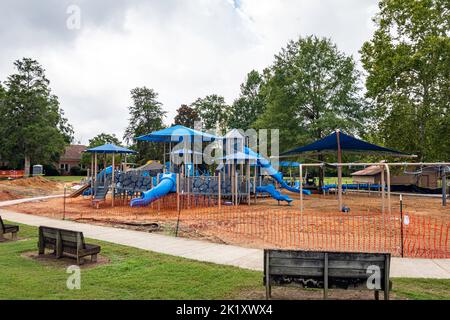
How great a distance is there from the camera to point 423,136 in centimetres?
2659

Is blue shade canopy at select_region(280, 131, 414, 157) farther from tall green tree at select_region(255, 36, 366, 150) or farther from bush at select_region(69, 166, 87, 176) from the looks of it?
bush at select_region(69, 166, 87, 176)

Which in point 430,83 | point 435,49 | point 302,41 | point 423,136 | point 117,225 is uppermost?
point 302,41

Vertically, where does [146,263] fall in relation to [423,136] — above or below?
below

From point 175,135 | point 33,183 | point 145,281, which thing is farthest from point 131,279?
point 33,183

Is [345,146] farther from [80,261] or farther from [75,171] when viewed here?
[75,171]

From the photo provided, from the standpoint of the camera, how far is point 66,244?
711cm

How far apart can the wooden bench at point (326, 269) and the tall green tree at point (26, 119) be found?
46.1 metres

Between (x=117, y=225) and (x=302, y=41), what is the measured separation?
86.0ft

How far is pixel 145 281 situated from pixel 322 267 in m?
2.78

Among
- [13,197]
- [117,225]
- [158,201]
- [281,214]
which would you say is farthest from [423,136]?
[13,197]

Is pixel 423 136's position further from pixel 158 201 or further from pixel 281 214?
pixel 158 201

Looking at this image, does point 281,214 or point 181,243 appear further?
point 281,214
